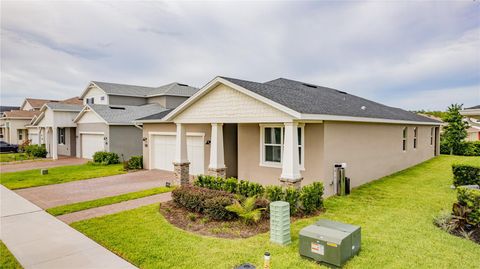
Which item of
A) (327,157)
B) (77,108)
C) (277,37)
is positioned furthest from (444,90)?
(77,108)

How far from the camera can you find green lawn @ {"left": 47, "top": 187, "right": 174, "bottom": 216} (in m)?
9.30

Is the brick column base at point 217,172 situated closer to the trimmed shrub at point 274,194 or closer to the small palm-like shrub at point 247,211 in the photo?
the trimmed shrub at point 274,194

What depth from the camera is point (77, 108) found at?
26250 mm

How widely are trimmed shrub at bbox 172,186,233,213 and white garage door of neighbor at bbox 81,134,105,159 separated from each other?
15599 millimetres

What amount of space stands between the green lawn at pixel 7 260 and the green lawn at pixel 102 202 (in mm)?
2820

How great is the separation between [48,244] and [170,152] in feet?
35.5

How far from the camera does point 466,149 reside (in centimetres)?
2430

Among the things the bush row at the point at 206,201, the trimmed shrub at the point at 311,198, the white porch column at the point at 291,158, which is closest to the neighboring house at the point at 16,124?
the bush row at the point at 206,201

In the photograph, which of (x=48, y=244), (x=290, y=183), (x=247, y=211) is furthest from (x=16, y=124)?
(x=290, y=183)

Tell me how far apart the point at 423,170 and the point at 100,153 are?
21.8 meters

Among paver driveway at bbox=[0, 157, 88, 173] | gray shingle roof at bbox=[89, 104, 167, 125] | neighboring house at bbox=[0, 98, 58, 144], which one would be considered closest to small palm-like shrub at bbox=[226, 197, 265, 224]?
gray shingle roof at bbox=[89, 104, 167, 125]

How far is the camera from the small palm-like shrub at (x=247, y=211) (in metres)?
7.45

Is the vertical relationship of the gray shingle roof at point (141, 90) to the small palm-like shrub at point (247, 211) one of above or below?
above

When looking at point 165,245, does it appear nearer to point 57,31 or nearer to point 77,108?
point 57,31
